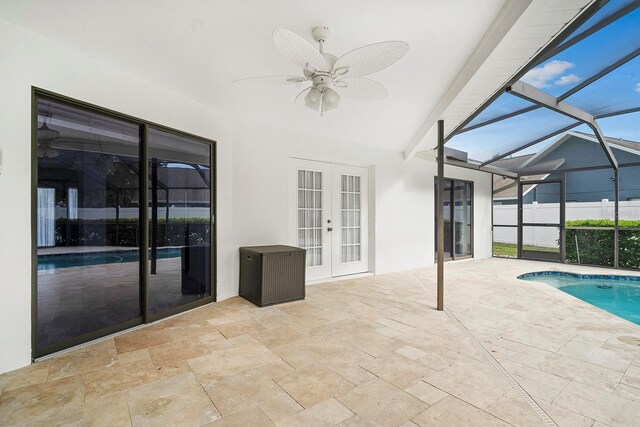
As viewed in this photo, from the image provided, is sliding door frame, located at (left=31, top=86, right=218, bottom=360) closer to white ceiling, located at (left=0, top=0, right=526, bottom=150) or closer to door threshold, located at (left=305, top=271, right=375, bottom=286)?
white ceiling, located at (left=0, top=0, right=526, bottom=150)

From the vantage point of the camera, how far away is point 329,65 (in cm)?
253

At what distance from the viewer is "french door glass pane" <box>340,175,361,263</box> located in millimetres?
5762

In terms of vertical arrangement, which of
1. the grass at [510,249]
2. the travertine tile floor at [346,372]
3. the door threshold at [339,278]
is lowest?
the travertine tile floor at [346,372]

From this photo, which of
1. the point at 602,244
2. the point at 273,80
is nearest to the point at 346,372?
the point at 273,80

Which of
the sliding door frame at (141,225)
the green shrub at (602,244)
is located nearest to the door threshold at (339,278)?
the sliding door frame at (141,225)

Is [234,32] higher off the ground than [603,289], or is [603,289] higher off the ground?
[234,32]

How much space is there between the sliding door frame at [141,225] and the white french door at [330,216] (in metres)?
1.37

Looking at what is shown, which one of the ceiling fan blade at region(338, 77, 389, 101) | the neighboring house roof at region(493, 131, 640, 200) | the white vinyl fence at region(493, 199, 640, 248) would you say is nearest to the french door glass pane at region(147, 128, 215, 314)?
the ceiling fan blade at region(338, 77, 389, 101)

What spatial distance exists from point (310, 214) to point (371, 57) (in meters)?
3.34

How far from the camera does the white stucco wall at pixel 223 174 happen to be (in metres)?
2.31

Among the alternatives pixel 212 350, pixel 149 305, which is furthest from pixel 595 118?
pixel 149 305

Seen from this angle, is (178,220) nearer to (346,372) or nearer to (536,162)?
(346,372)

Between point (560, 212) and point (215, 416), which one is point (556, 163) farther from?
point (215, 416)

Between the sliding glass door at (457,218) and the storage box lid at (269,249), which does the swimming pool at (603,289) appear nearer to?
the sliding glass door at (457,218)
